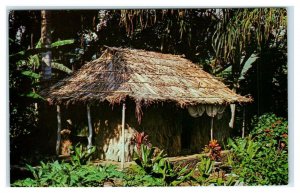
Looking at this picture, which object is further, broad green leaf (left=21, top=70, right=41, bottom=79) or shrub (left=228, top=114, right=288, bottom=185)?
shrub (left=228, top=114, right=288, bottom=185)

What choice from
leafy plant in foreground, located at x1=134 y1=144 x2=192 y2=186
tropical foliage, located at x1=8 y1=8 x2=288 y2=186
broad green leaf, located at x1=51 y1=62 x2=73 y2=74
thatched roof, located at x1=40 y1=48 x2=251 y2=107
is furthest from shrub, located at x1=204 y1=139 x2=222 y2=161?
broad green leaf, located at x1=51 y1=62 x2=73 y2=74

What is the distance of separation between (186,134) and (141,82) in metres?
1.24

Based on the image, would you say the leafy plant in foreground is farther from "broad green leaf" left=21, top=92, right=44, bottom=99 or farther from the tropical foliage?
"broad green leaf" left=21, top=92, right=44, bottom=99

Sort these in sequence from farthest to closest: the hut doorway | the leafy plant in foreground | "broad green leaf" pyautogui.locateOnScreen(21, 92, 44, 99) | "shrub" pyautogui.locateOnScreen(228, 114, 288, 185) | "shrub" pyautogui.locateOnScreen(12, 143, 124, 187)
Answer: the hut doorway → "shrub" pyautogui.locateOnScreen(228, 114, 288, 185) → "broad green leaf" pyautogui.locateOnScreen(21, 92, 44, 99) → the leafy plant in foreground → "shrub" pyautogui.locateOnScreen(12, 143, 124, 187)

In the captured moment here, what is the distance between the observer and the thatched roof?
10.6 metres

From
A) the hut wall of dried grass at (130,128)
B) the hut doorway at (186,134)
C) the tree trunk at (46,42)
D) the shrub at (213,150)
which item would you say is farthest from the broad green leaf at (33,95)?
the shrub at (213,150)

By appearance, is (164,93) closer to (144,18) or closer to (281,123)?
(144,18)

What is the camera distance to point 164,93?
10.7 meters

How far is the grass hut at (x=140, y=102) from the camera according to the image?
34.9 feet

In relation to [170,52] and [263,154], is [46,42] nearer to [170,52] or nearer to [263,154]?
[170,52]

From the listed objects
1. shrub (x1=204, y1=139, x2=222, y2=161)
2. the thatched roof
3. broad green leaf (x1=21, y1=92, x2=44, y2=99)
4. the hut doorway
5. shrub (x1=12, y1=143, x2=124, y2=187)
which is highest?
the thatched roof

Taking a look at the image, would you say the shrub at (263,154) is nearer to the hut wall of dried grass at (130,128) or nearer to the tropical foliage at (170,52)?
the tropical foliage at (170,52)

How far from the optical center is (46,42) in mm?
10711

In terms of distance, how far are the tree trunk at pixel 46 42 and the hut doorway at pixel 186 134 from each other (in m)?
2.47
